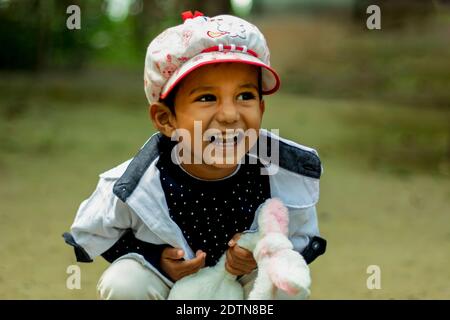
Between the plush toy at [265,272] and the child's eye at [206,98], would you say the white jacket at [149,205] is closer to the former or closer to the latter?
the plush toy at [265,272]

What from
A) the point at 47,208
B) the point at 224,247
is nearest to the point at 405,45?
the point at 47,208

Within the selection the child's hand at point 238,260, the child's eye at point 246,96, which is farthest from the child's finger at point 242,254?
the child's eye at point 246,96

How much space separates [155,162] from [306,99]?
20.7ft

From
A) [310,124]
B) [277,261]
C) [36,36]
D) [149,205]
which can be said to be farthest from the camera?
[36,36]

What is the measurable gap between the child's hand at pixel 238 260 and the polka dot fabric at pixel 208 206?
4cm

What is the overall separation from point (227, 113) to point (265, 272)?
0.38m

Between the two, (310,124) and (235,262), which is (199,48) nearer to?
(235,262)

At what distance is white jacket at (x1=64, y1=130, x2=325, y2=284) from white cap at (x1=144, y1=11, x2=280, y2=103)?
0.71 feet

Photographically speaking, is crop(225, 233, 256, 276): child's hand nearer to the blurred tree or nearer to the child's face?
the child's face

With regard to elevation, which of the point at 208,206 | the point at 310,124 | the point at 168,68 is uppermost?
the point at 168,68

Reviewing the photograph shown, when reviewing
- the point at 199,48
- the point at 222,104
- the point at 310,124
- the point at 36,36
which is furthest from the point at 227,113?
the point at 36,36

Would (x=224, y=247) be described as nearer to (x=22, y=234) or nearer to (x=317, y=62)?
(x=22, y=234)

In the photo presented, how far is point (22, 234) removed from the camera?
3.76 meters

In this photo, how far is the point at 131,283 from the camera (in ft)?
6.42
